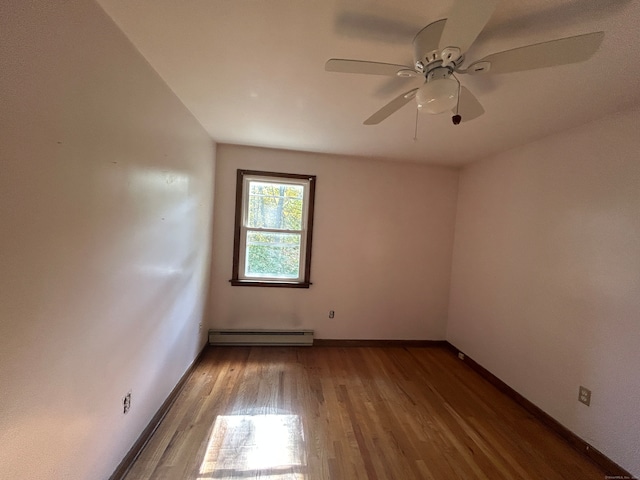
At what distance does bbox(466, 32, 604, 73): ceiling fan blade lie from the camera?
33.7 inches

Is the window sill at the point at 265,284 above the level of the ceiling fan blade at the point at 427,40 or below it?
below

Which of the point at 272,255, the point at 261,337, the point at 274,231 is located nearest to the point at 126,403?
the point at 261,337

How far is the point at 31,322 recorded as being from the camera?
0.89m

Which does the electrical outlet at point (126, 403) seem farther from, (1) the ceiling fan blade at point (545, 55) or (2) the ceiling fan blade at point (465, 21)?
(1) the ceiling fan blade at point (545, 55)

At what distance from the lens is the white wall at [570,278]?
164cm

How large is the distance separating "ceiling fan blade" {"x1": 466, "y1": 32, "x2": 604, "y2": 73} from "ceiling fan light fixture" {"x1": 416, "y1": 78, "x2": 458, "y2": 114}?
0.37 ft

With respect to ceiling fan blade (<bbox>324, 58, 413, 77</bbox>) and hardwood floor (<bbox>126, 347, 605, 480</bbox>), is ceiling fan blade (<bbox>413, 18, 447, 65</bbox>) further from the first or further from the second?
hardwood floor (<bbox>126, 347, 605, 480</bbox>)

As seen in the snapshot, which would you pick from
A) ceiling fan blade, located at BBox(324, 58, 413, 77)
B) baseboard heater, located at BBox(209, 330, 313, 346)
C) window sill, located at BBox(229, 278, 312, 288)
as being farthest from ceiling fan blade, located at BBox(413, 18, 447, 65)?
baseboard heater, located at BBox(209, 330, 313, 346)

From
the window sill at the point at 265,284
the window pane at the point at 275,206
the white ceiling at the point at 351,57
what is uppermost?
the white ceiling at the point at 351,57

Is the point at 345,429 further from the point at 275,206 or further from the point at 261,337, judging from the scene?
the point at 275,206

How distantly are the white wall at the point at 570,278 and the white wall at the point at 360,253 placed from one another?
0.60 meters

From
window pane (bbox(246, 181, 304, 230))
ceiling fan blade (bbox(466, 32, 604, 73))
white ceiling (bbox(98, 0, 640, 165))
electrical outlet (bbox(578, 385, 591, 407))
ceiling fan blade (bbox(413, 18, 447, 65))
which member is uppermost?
white ceiling (bbox(98, 0, 640, 165))

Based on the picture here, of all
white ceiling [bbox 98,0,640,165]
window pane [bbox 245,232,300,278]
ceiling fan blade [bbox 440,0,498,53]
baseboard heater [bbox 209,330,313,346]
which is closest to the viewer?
ceiling fan blade [bbox 440,0,498,53]

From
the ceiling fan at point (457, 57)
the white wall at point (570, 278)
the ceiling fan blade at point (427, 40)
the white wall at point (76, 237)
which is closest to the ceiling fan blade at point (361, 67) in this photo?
the ceiling fan at point (457, 57)
